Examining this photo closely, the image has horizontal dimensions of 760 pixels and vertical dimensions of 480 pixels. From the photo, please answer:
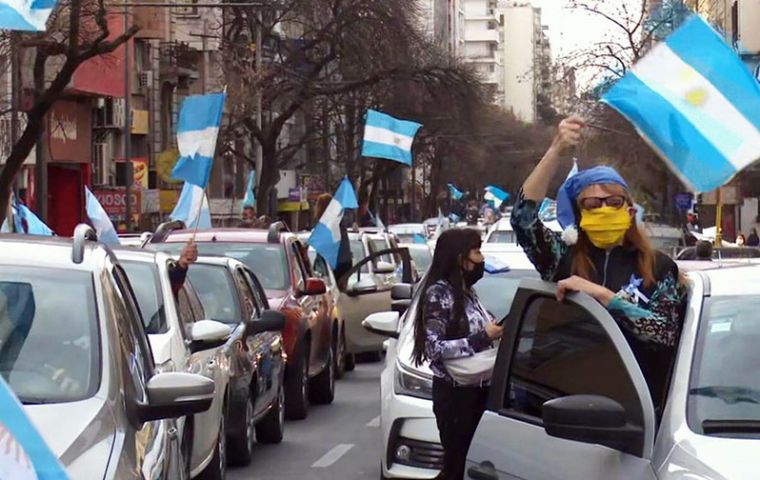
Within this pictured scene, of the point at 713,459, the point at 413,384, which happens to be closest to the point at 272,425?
the point at 413,384

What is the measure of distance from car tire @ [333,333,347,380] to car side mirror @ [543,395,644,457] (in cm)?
1288

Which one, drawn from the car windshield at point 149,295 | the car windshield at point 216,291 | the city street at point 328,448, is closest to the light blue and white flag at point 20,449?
the car windshield at point 149,295

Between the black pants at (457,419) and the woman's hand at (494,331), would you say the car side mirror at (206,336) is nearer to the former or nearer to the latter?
the black pants at (457,419)

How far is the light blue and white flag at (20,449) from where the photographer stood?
128 inches

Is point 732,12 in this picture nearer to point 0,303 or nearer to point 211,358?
point 211,358

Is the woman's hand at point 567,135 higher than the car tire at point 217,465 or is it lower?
higher

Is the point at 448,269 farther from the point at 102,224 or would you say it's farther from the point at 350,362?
the point at 350,362

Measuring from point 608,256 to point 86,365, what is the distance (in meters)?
1.91

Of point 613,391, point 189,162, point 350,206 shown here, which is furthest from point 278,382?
point 350,206

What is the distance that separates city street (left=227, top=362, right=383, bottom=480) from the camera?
11.4 meters

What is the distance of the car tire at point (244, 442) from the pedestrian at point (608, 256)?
518 centimetres

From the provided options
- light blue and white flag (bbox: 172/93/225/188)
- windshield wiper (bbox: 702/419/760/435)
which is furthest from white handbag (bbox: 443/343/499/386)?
light blue and white flag (bbox: 172/93/225/188)

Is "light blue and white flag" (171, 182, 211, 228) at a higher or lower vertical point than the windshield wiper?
higher

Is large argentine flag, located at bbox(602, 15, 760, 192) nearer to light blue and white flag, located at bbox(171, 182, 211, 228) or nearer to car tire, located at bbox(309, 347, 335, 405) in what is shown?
light blue and white flag, located at bbox(171, 182, 211, 228)
